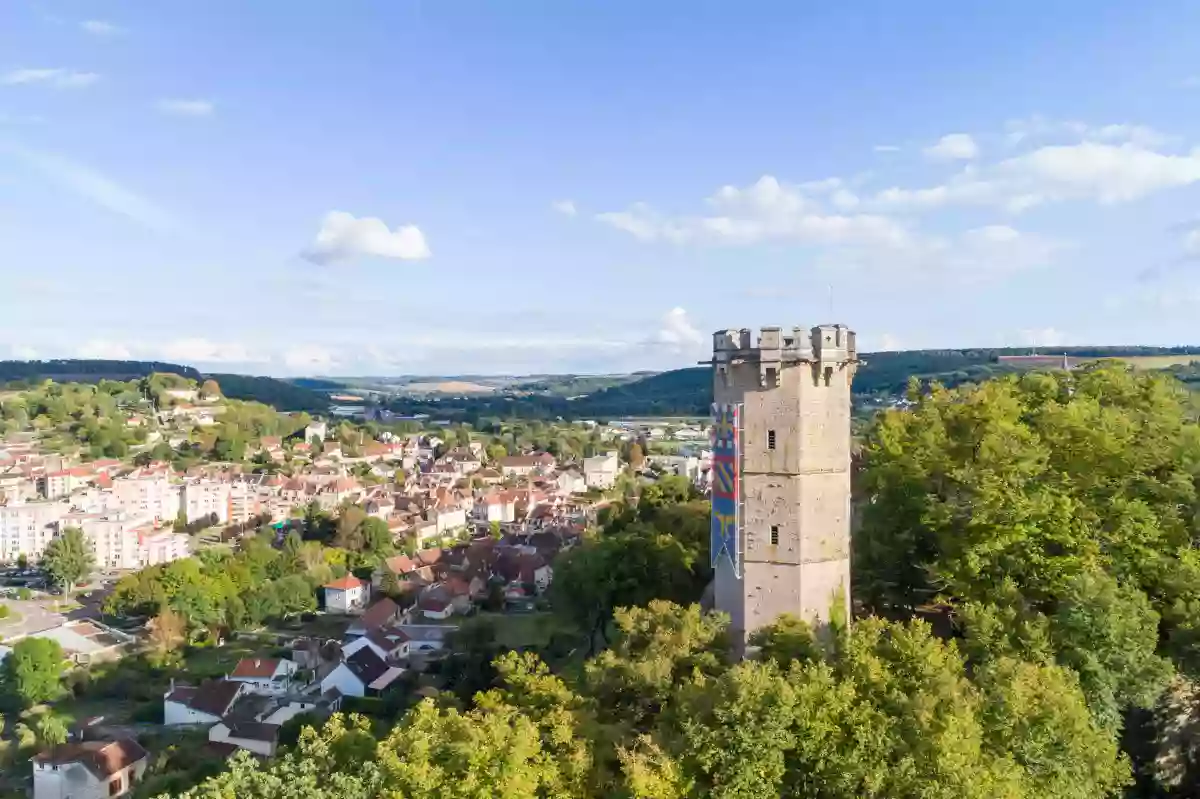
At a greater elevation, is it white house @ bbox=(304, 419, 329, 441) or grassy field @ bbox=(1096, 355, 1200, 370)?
grassy field @ bbox=(1096, 355, 1200, 370)

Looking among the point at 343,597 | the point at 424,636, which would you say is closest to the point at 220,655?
the point at 343,597

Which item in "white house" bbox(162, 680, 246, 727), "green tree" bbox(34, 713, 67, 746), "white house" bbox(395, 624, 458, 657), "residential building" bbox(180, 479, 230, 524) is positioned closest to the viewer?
"green tree" bbox(34, 713, 67, 746)

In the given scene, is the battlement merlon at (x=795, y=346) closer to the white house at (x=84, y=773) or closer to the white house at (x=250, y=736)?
the white house at (x=250, y=736)

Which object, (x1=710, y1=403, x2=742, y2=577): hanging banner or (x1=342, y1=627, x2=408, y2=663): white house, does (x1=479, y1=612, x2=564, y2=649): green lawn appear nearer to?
(x1=342, y1=627, x2=408, y2=663): white house

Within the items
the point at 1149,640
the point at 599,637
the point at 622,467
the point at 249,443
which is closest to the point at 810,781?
the point at 1149,640

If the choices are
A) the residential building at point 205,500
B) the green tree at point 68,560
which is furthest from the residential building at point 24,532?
the residential building at point 205,500

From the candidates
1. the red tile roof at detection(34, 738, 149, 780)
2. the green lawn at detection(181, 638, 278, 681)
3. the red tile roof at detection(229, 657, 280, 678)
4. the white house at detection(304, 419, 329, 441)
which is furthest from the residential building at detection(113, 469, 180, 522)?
the red tile roof at detection(34, 738, 149, 780)

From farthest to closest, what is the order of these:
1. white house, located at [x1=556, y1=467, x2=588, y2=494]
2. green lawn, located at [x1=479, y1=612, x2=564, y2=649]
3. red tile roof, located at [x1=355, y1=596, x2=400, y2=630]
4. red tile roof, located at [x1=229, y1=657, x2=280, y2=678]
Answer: white house, located at [x1=556, y1=467, x2=588, y2=494]
red tile roof, located at [x1=355, y1=596, x2=400, y2=630]
red tile roof, located at [x1=229, y1=657, x2=280, y2=678]
green lawn, located at [x1=479, y1=612, x2=564, y2=649]

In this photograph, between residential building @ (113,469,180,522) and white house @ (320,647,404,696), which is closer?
white house @ (320,647,404,696)
